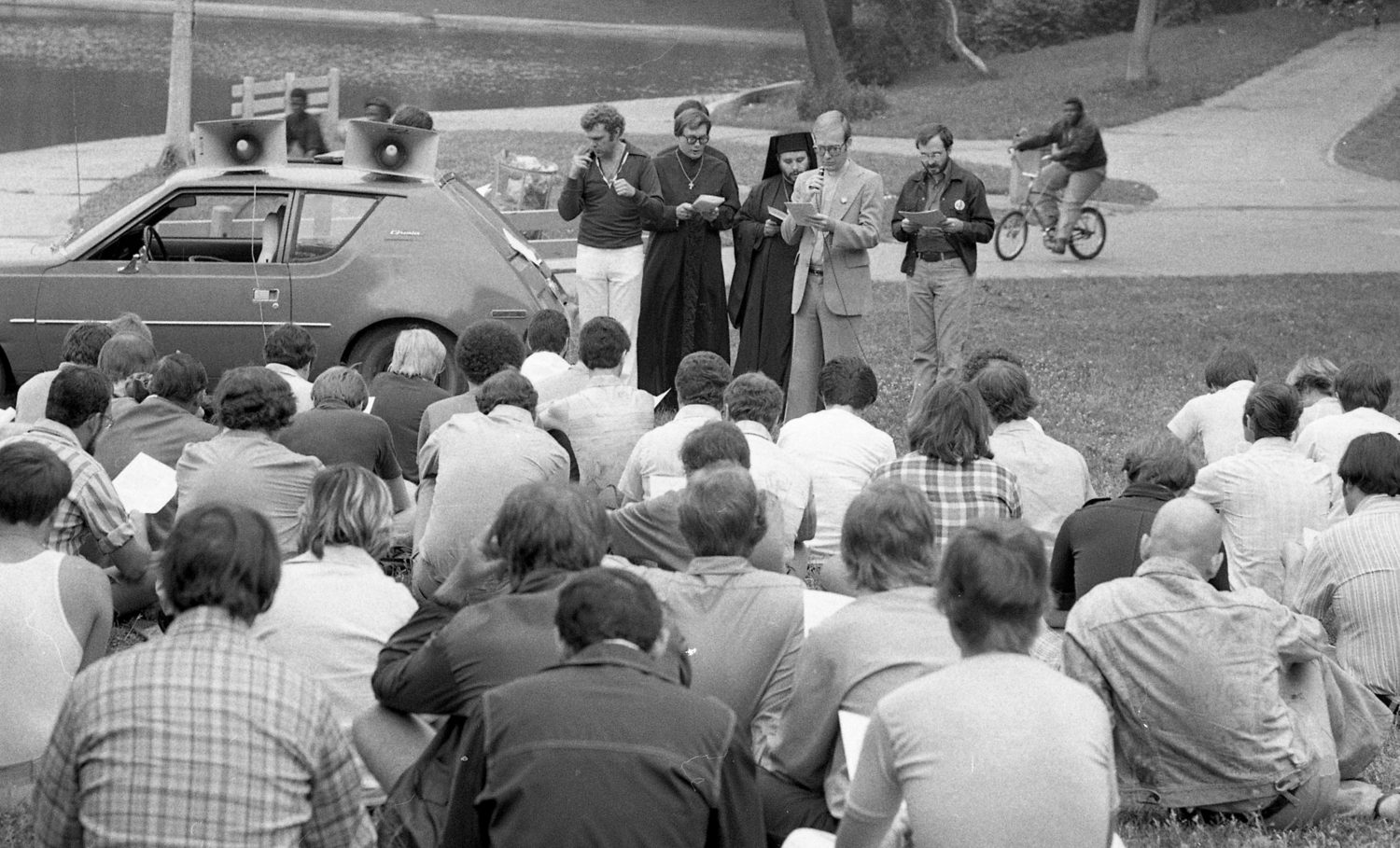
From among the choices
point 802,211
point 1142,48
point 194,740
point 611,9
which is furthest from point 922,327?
point 611,9

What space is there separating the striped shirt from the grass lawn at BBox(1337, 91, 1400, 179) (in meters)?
20.5

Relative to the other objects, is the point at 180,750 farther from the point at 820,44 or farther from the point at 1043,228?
the point at 820,44

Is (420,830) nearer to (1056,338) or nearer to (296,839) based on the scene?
(296,839)

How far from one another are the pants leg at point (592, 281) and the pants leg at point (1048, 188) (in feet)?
26.0

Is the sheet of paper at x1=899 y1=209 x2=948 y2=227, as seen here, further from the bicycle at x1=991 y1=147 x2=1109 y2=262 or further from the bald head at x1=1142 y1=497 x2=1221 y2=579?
the bicycle at x1=991 y1=147 x2=1109 y2=262

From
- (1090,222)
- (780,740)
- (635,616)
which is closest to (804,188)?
(780,740)

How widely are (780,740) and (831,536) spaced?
2517mm

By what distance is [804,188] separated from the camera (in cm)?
1007

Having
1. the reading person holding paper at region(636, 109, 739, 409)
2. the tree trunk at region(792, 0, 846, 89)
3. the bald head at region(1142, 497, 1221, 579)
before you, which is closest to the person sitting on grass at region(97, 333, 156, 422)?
the reading person holding paper at region(636, 109, 739, 409)

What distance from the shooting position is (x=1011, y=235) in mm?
17547

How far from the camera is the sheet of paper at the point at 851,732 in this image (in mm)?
4242

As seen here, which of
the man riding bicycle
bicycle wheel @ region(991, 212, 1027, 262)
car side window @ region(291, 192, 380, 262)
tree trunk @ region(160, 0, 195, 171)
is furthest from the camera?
tree trunk @ region(160, 0, 195, 171)

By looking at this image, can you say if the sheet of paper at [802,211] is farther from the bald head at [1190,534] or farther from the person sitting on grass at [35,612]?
the person sitting on grass at [35,612]

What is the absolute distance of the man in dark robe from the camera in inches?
→ 409
